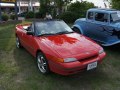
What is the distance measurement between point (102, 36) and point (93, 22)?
33.1 inches

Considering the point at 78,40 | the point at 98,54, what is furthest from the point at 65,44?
the point at 98,54

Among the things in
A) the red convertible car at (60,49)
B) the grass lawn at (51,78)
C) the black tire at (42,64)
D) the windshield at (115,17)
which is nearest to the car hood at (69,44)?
the red convertible car at (60,49)

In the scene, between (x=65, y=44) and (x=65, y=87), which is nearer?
(x=65, y=87)

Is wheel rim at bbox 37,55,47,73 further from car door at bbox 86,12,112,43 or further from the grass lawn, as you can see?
car door at bbox 86,12,112,43

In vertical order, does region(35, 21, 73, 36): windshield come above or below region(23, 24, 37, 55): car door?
above

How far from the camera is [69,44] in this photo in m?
5.70

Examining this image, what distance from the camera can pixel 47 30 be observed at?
21.8 ft

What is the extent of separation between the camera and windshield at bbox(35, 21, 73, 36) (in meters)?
6.55

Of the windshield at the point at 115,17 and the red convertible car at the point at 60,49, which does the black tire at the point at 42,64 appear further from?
the windshield at the point at 115,17

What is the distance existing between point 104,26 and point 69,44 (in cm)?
284

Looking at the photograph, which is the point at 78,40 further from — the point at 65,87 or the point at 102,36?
the point at 102,36

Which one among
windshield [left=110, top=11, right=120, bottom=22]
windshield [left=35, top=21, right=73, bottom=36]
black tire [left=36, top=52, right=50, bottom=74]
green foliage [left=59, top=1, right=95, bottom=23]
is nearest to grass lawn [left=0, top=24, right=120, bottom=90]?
black tire [left=36, top=52, right=50, bottom=74]

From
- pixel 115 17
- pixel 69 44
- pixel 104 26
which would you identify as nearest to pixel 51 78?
pixel 69 44

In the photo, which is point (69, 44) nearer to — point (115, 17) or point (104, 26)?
point (104, 26)
